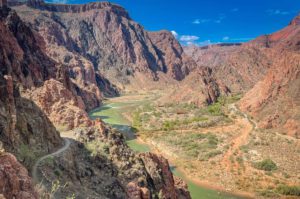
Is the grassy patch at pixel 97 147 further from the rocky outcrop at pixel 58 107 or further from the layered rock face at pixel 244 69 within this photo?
the layered rock face at pixel 244 69

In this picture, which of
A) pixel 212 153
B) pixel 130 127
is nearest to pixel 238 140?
pixel 212 153

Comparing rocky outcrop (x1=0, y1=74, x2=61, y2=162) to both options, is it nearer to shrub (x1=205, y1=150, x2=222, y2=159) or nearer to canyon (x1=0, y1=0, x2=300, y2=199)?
canyon (x1=0, y1=0, x2=300, y2=199)

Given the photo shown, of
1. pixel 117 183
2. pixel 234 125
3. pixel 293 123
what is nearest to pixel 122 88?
pixel 234 125

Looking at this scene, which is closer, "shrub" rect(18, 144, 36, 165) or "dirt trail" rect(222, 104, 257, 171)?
"shrub" rect(18, 144, 36, 165)

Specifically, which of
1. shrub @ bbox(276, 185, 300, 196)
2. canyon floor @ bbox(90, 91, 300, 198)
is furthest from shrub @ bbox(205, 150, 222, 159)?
shrub @ bbox(276, 185, 300, 196)

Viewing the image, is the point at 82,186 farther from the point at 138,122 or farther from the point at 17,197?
the point at 138,122

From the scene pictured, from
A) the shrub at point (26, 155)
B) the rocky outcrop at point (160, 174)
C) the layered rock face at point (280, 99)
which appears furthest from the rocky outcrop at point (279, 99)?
the shrub at point (26, 155)
